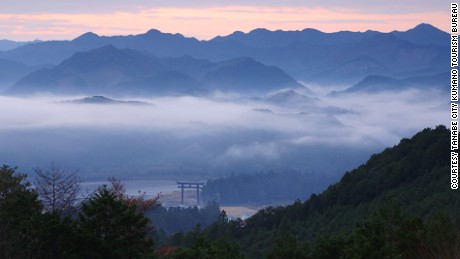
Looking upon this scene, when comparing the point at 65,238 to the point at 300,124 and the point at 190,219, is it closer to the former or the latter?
the point at 190,219

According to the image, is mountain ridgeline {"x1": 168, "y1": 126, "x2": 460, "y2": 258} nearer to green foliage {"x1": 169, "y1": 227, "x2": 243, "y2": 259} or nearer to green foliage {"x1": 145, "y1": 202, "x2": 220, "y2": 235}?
green foliage {"x1": 169, "y1": 227, "x2": 243, "y2": 259}

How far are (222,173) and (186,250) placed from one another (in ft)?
348

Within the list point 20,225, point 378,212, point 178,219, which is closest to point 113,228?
point 20,225

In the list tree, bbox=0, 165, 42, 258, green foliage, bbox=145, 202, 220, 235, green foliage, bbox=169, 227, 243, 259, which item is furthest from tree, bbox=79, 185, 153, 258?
green foliage, bbox=145, 202, 220, 235

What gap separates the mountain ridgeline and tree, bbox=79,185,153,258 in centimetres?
331

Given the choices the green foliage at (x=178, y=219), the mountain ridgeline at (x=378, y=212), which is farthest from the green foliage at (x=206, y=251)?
the green foliage at (x=178, y=219)

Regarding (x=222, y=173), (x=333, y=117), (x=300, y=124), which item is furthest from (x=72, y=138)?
(x=333, y=117)

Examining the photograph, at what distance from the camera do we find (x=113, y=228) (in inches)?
602

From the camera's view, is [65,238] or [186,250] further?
[186,250]

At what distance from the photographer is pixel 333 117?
191 meters

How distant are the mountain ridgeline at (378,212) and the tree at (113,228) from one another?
331cm

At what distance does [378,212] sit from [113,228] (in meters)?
7.28

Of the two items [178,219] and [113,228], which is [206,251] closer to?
[113,228]

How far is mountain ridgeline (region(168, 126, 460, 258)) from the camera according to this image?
1595cm
